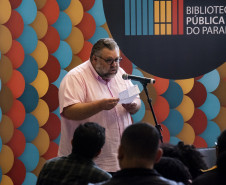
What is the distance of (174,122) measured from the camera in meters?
3.94

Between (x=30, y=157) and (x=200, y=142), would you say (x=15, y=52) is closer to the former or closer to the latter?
(x=30, y=157)

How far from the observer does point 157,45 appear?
12.8 feet

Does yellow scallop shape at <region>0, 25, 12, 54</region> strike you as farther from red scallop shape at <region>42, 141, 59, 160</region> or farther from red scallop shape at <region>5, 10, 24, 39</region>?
red scallop shape at <region>42, 141, 59, 160</region>

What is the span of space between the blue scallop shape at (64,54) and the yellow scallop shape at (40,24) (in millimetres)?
187

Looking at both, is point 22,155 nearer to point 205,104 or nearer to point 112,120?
point 112,120

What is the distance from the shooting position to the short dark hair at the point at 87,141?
7.11 ft

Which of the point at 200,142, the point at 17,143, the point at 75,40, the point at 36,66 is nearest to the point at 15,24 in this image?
the point at 36,66

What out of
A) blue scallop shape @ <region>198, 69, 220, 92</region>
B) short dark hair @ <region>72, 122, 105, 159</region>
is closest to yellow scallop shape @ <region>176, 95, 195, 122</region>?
blue scallop shape @ <region>198, 69, 220, 92</region>

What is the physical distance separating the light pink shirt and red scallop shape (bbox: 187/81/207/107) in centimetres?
111

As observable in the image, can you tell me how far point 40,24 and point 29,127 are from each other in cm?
87

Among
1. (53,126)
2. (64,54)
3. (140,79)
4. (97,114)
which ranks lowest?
(53,126)

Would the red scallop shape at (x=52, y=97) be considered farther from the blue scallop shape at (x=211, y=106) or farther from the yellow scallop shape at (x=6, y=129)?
the blue scallop shape at (x=211, y=106)

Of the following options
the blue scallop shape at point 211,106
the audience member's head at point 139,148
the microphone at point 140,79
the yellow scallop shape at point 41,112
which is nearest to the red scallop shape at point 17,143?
the yellow scallop shape at point 41,112

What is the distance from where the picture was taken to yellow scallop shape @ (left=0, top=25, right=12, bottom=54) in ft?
11.7
